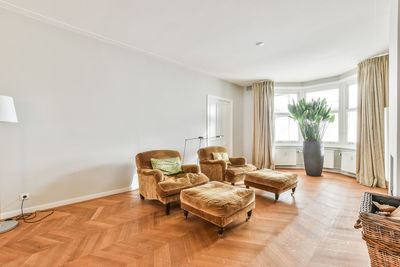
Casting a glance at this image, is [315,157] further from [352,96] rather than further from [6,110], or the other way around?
[6,110]

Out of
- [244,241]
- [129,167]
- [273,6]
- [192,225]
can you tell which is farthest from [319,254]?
[129,167]

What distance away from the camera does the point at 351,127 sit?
470 cm

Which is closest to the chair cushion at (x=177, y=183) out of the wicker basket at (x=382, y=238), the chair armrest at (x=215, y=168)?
the chair armrest at (x=215, y=168)

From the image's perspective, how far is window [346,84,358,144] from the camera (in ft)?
15.1

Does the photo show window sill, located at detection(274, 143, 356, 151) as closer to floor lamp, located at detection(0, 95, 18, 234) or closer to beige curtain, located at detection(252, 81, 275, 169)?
beige curtain, located at detection(252, 81, 275, 169)

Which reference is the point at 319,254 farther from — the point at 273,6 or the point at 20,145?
the point at 20,145

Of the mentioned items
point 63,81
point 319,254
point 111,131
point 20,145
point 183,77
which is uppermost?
point 183,77

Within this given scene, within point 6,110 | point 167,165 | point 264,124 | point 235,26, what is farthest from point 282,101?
Result: point 6,110

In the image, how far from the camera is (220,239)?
190 centimetres

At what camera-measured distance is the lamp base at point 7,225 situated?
2038 mm

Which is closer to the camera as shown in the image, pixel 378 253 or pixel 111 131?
pixel 378 253

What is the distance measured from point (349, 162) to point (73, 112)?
5.98 metres

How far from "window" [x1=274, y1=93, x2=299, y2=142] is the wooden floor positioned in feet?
10.4

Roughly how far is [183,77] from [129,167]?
2313mm
